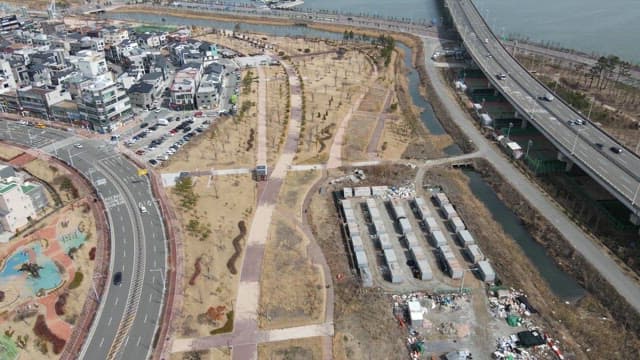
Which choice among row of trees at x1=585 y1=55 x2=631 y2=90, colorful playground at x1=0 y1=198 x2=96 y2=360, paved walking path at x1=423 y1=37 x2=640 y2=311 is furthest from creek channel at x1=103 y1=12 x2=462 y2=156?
colorful playground at x1=0 y1=198 x2=96 y2=360

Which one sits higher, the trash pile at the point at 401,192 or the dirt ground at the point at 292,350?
the trash pile at the point at 401,192

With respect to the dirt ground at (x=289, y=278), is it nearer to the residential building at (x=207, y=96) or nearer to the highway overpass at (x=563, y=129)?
the residential building at (x=207, y=96)

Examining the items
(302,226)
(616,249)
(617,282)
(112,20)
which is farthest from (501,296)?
(112,20)

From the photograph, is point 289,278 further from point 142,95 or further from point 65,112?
point 65,112

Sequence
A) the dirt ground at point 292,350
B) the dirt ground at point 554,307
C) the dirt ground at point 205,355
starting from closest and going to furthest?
the dirt ground at point 205,355 → the dirt ground at point 292,350 → the dirt ground at point 554,307

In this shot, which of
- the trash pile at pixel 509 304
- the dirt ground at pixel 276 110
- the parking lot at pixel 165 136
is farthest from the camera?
the dirt ground at pixel 276 110

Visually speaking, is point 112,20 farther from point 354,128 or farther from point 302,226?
point 302,226

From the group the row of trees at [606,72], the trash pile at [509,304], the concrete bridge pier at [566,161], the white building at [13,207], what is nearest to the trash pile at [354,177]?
the trash pile at [509,304]
